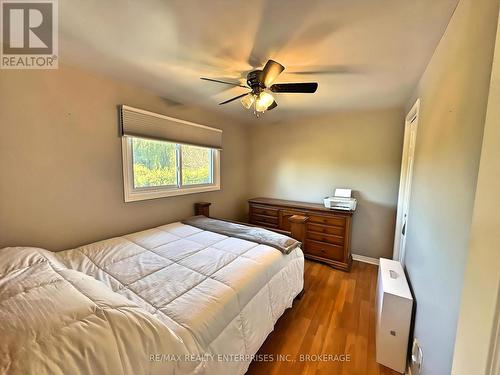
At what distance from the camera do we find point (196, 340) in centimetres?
98

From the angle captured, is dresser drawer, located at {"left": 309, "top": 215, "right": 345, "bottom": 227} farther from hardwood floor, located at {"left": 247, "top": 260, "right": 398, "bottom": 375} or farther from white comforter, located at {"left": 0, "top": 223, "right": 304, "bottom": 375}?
white comforter, located at {"left": 0, "top": 223, "right": 304, "bottom": 375}

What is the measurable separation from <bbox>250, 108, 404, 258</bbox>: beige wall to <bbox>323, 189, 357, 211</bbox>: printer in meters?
0.18

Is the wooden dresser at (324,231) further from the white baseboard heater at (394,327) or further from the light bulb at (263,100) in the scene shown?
the light bulb at (263,100)

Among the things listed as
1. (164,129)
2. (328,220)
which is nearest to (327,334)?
(328,220)

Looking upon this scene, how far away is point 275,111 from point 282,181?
124cm

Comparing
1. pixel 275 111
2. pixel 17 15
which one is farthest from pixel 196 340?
pixel 275 111

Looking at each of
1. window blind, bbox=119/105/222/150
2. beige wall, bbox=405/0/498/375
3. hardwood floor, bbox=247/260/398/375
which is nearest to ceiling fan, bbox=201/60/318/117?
beige wall, bbox=405/0/498/375

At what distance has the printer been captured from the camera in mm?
2781

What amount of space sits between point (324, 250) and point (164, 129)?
272 centimetres

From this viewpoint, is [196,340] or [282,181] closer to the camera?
[196,340]

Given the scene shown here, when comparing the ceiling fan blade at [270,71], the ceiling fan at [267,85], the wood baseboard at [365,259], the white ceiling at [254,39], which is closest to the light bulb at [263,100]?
the ceiling fan at [267,85]

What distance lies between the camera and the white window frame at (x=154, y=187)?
2219 millimetres

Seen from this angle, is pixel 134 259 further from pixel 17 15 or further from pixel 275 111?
pixel 275 111

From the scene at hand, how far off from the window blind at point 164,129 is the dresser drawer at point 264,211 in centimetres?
120
